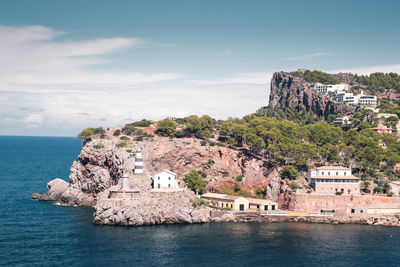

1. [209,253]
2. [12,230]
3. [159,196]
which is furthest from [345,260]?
[12,230]

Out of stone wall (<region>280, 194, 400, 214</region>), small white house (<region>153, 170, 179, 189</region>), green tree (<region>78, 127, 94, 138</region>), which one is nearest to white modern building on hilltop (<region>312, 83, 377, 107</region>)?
stone wall (<region>280, 194, 400, 214</region>)

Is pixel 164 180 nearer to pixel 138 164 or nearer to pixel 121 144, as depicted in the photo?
pixel 138 164

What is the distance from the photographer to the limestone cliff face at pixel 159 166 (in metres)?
102

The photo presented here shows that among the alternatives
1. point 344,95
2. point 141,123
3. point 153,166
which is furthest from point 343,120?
point 153,166

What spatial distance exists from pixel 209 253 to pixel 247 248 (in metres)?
7.28

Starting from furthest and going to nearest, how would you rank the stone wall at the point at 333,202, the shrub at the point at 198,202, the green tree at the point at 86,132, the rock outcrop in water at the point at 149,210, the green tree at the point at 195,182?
the green tree at the point at 86,132 < the green tree at the point at 195,182 < the stone wall at the point at 333,202 < the shrub at the point at 198,202 < the rock outcrop in water at the point at 149,210

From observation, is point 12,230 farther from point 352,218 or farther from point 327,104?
point 327,104

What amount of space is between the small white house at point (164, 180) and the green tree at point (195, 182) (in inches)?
194

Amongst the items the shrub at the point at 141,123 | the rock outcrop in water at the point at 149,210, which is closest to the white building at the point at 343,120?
the shrub at the point at 141,123

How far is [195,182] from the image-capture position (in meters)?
99.8

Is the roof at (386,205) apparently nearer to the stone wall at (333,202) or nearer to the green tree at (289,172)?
the stone wall at (333,202)

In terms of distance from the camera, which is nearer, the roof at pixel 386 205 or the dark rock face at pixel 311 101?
the roof at pixel 386 205

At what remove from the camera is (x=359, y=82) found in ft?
654

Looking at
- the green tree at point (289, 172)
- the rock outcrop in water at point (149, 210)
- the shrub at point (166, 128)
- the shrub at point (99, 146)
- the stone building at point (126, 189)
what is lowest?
the rock outcrop in water at point (149, 210)
